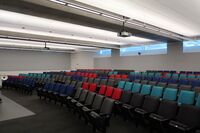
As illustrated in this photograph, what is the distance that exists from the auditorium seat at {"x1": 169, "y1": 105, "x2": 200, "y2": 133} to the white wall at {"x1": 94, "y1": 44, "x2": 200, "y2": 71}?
30.0ft

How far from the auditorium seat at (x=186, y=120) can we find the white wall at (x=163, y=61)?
9147mm

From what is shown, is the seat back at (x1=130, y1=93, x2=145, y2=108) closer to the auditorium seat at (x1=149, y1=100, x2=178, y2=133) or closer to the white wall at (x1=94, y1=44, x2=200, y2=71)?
the auditorium seat at (x1=149, y1=100, x2=178, y2=133)

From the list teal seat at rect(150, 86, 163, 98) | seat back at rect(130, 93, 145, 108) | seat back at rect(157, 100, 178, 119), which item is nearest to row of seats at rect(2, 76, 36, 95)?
seat back at rect(130, 93, 145, 108)

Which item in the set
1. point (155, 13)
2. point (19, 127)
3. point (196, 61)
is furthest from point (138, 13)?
point (196, 61)

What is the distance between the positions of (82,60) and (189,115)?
1832cm

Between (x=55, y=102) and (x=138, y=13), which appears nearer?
(x=138, y=13)

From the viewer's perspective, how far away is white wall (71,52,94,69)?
19641mm

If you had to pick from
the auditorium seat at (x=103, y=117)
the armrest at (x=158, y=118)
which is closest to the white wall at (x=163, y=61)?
the armrest at (x=158, y=118)

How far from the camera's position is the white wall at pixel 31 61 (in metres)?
16.0

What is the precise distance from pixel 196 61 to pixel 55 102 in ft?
33.0

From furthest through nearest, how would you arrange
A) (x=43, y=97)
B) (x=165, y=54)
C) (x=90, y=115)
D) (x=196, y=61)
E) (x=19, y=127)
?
1. (x=165, y=54)
2. (x=196, y=61)
3. (x=43, y=97)
4. (x=19, y=127)
5. (x=90, y=115)

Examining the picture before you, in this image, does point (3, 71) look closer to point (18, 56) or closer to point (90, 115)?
point (18, 56)

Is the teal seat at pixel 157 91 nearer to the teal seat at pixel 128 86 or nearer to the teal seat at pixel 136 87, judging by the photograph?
the teal seat at pixel 136 87

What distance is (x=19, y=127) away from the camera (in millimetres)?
3758
